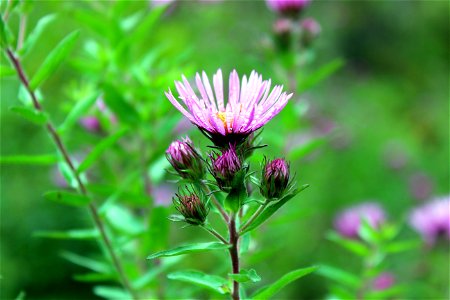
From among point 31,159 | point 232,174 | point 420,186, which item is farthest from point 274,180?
point 420,186

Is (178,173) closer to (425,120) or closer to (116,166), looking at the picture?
(116,166)

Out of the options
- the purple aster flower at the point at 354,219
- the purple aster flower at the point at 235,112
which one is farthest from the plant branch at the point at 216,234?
the purple aster flower at the point at 354,219

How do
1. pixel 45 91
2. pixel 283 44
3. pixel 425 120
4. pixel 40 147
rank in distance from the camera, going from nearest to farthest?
pixel 283 44
pixel 40 147
pixel 45 91
pixel 425 120

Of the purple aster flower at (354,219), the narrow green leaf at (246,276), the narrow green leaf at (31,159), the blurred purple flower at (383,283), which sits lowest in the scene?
the narrow green leaf at (246,276)

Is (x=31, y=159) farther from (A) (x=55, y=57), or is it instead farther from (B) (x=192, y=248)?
(B) (x=192, y=248)

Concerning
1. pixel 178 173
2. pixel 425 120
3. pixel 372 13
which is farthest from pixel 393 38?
pixel 178 173

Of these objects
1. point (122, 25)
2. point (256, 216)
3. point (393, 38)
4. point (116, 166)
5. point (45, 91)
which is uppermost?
point (393, 38)

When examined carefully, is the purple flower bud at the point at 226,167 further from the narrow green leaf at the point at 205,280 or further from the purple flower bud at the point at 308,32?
the purple flower bud at the point at 308,32
